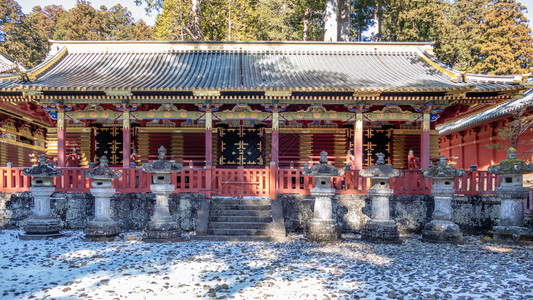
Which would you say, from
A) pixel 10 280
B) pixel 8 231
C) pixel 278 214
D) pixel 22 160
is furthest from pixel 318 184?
pixel 22 160

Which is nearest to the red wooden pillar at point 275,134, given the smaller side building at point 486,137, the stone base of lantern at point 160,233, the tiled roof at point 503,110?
the stone base of lantern at point 160,233

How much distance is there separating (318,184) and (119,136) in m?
11.0

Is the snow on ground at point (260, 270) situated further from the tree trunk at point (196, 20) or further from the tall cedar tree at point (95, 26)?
the tall cedar tree at point (95, 26)

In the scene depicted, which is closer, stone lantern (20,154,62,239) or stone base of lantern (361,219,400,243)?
stone base of lantern (361,219,400,243)

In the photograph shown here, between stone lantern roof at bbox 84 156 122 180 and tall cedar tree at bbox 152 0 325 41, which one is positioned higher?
tall cedar tree at bbox 152 0 325 41

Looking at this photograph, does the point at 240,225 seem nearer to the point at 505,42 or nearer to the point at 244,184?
the point at 244,184

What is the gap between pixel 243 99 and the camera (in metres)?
14.2

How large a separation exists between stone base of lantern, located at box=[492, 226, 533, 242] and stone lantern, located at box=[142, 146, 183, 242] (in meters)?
9.07

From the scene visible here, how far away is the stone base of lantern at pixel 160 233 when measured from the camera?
10.9m

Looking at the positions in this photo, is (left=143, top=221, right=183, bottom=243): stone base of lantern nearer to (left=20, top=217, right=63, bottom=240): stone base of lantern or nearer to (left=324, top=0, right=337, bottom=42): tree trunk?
(left=20, top=217, right=63, bottom=240): stone base of lantern

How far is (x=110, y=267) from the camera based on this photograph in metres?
7.79

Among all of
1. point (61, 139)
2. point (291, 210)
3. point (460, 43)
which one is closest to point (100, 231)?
point (61, 139)

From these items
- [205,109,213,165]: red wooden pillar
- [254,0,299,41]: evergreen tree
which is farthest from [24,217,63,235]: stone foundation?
[254,0,299,41]: evergreen tree

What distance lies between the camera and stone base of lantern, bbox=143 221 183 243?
35.6 ft
